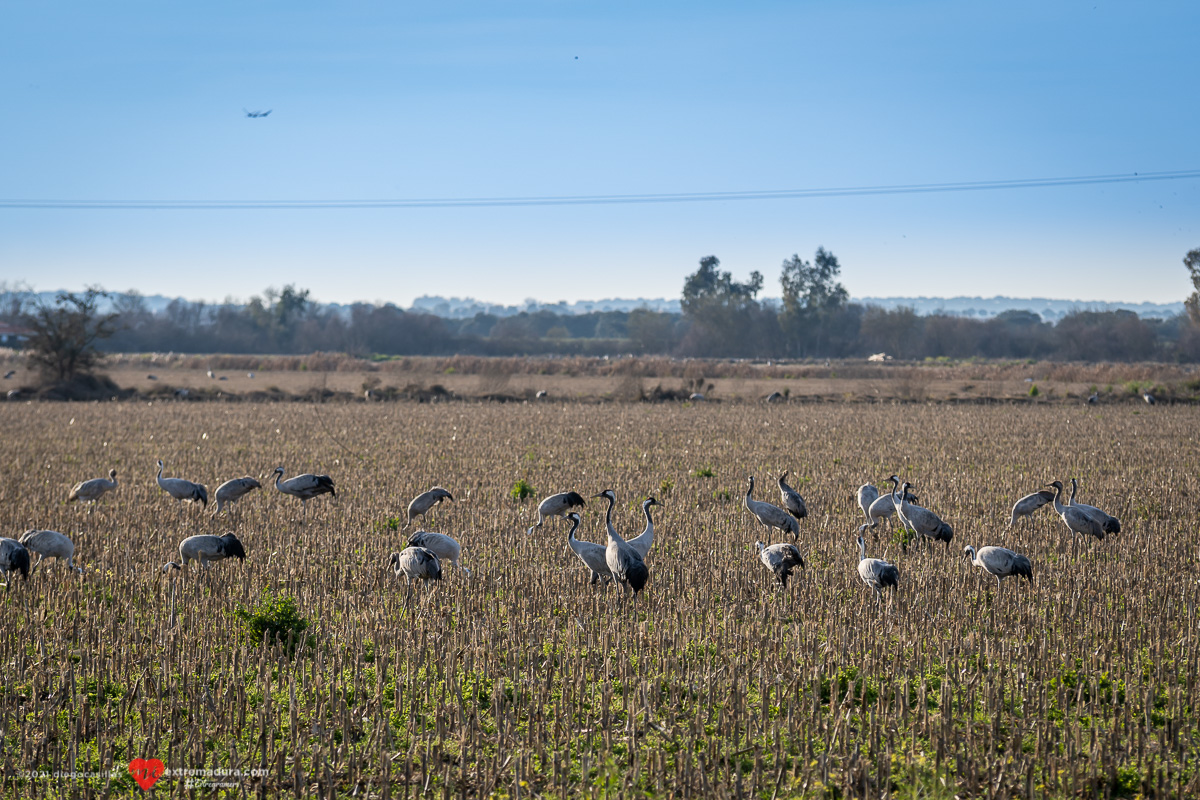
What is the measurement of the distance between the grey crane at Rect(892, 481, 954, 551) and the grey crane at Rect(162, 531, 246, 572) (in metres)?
7.02

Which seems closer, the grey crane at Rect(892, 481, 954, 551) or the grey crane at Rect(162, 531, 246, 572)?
the grey crane at Rect(162, 531, 246, 572)

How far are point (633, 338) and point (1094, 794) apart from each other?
89594mm

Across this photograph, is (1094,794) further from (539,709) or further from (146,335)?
(146,335)

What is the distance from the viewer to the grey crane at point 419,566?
26.2ft

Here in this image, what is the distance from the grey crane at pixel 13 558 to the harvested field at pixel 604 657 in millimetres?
240

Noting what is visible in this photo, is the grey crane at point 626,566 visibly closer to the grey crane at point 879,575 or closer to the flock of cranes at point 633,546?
the flock of cranes at point 633,546

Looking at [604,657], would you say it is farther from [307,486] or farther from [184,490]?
[184,490]

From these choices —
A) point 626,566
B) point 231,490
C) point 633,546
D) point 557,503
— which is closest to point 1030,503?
point 633,546

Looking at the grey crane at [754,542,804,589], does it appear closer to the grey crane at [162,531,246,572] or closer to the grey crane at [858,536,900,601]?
the grey crane at [858,536,900,601]

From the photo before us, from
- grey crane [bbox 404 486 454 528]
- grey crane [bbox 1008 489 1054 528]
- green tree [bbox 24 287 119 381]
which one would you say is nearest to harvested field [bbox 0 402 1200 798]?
grey crane [bbox 404 486 454 528]

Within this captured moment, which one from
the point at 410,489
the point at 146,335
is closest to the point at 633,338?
the point at 146,335

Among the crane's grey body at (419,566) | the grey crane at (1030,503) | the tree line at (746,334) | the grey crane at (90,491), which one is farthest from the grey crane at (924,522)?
the tree line at (746,334)

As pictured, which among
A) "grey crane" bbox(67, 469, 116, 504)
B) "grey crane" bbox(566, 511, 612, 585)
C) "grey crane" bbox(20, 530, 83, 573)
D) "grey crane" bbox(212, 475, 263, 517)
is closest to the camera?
"grey crane" bbox(566, 511, 612, 585)

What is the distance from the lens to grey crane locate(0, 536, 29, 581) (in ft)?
25.7
